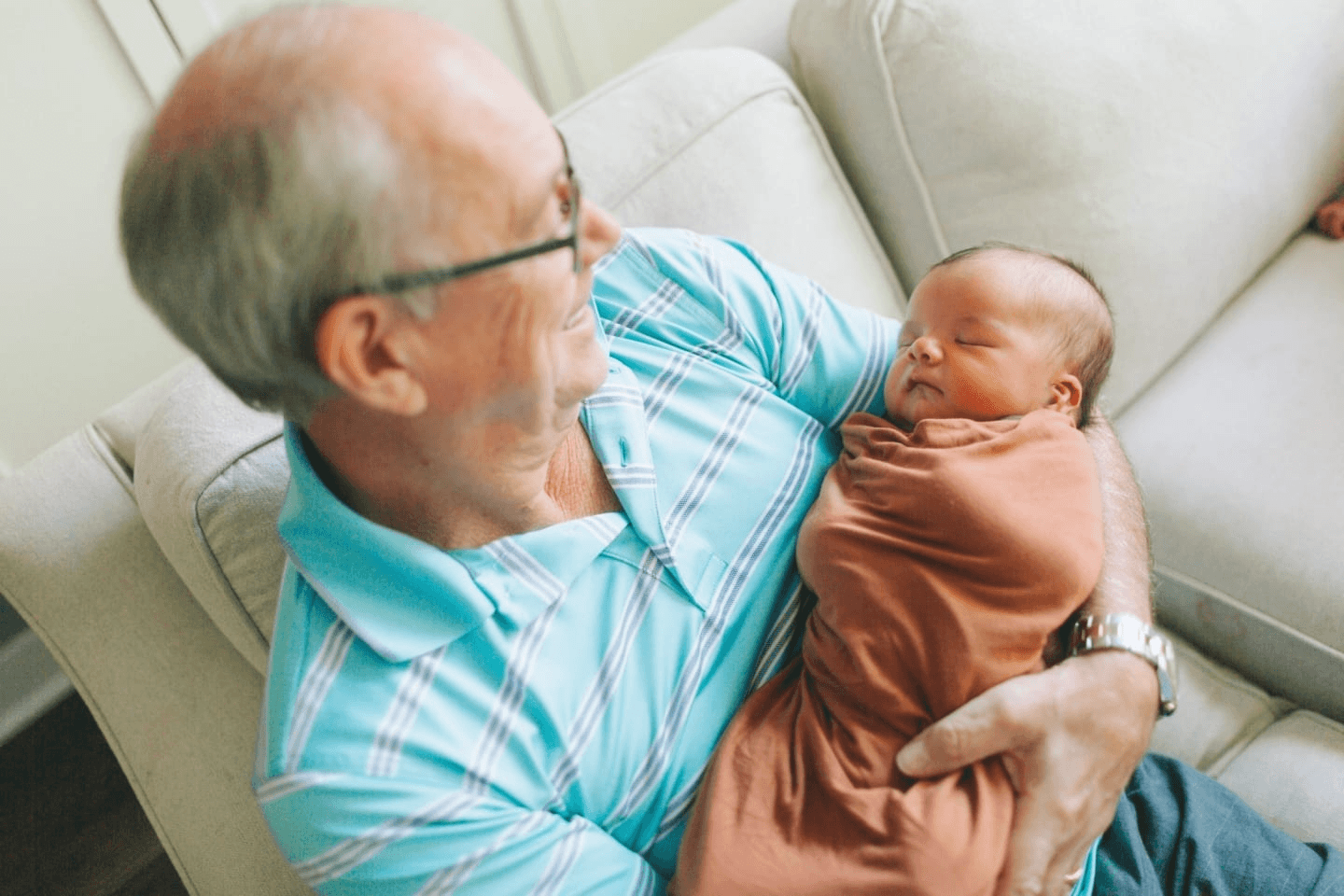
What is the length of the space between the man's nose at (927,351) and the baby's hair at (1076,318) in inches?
4.6

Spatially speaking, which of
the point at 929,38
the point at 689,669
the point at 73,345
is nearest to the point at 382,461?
the point at 689,669

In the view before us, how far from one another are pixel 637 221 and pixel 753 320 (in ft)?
0.83

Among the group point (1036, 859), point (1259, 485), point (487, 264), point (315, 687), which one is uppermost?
point (487, 264)

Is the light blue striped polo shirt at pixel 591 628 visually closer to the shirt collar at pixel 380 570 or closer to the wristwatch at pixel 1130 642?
the shirt collar at pixel 380 570

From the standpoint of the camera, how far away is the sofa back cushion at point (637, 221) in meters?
0.95

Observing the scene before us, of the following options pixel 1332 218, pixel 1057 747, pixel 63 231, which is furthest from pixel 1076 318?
pixel 63 231

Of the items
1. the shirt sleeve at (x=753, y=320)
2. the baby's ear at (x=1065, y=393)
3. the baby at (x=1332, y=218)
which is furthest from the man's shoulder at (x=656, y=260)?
the baby at (x=1332, y=218)

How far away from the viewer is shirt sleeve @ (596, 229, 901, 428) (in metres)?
1.05

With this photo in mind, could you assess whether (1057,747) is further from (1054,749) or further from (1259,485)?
(1259,485)

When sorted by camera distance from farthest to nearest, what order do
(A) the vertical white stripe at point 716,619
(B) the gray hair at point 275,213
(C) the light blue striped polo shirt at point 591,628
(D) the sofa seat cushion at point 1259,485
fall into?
(D) the sofa seat cushion at point 1259,485
(A) the vertical white stripe at point 716,619
(C) the light blue striped polo shirt at point 591,628
(B) the gray hair at point 275,213

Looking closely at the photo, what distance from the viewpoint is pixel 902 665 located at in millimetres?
897

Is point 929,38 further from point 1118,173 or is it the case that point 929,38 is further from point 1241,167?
point 1241,167

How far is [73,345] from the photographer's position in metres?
1.82

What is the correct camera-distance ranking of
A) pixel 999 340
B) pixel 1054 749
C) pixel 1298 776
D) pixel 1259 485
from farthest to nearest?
1. pixel 1259 485
2. pixel 1298 776
3. pixel 999 340
4. pixel 1054 749
